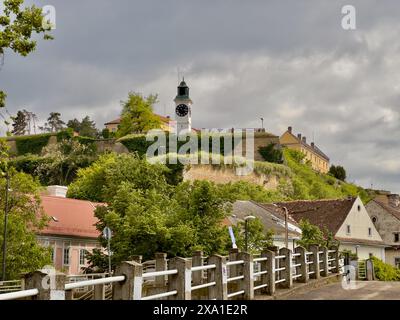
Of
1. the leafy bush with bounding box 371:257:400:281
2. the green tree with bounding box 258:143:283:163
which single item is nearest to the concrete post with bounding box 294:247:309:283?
the leafy bush with bounding box 371:257:400:281

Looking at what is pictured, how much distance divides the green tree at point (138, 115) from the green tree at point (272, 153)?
19332mm

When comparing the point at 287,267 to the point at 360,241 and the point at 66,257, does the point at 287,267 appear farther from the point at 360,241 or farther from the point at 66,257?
the point at 360,241

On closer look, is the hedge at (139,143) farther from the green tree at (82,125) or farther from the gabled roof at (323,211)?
the green tree at (82,125)

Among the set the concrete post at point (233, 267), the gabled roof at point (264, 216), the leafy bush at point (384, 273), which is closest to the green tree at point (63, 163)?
the gabled roof at point (264, 216)

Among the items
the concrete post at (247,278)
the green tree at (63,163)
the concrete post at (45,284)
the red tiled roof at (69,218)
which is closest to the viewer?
the concrete post at (45,284)

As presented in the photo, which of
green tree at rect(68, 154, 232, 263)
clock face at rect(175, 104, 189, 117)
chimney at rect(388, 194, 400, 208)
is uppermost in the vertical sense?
clock face at rect(175, 104, 189, 117)

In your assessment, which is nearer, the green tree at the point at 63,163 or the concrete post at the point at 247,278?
the concrete post at the point at 247,278

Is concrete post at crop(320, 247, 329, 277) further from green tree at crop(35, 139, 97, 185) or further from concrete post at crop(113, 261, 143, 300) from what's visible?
green tree at crop(35, 139, 97, 185)

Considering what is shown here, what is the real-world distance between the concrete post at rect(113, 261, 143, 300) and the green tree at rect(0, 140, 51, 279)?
25093 mm

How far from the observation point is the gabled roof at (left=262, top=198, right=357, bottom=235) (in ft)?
194

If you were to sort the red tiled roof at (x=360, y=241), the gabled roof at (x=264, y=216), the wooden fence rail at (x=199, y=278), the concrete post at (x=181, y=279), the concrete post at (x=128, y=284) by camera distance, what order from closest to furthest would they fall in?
the wooden fence rail at (x=199, y=278) → the concrete post at (x=128, y=284) → the concrete post at (x=181, y=279) → the gabled roof at (x=264, y=216) → the red tiled roof at (x=360, y=241)

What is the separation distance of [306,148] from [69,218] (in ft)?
332

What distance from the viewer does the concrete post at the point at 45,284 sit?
282 inches

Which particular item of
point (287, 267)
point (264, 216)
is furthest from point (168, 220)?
point (264, 216)
